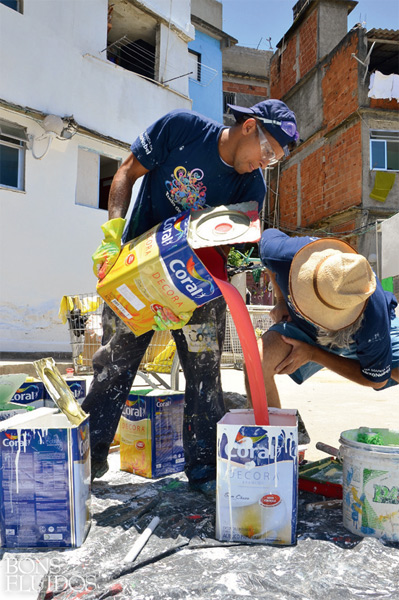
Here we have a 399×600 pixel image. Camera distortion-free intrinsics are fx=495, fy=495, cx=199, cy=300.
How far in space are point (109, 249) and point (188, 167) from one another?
55cm

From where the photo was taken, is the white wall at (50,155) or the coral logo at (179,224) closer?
the coral logo at (179,224)

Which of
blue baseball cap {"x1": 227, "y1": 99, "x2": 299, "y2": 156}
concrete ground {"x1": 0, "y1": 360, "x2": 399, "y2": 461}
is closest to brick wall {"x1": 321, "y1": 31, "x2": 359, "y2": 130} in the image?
concrete ground {"x1": 0, "y1": 360, "x2": 399, "y2": 461}

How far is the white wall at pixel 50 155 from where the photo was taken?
8.18 metres

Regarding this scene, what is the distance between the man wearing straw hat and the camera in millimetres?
1899

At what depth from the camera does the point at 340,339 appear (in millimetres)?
2209

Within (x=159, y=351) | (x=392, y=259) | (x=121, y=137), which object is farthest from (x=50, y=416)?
(x=121, y=137)

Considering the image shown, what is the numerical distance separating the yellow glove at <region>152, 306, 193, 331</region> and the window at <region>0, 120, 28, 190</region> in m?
7.18

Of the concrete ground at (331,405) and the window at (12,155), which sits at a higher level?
the window at (12,155)

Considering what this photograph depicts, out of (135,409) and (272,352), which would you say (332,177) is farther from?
(135,409)

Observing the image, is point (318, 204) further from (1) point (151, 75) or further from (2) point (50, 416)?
(2) point (50, 416)

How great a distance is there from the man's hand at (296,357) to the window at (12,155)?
23.7ft

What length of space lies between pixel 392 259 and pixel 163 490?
266 inches

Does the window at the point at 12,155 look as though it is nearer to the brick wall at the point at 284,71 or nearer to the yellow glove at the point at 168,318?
the yellow glove at the point at 168,318

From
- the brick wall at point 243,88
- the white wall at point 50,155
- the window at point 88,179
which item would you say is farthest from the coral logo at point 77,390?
the brick wall at point 243,88
